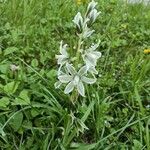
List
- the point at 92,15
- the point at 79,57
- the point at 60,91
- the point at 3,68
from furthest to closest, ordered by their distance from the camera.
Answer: the point at 3,68 → the point at 60,91 → the point at 79,57 → the point at 92,15

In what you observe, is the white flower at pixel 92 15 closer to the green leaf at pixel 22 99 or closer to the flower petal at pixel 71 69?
the flower petal at pixel 71 69

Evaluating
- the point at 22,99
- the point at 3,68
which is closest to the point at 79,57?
the point at 22,99

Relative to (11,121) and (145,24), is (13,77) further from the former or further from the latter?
(145,24)

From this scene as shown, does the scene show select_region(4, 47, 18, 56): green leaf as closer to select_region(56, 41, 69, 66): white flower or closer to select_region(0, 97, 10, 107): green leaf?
select_region(0, 97, 10, 107): green leaf

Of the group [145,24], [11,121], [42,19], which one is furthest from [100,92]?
[145,24]

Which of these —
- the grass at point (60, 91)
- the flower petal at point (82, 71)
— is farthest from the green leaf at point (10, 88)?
the flower petal at point (82, 71)

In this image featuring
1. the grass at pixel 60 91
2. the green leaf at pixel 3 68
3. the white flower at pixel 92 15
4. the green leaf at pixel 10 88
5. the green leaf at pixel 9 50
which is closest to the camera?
the white flower at pixel 92 15

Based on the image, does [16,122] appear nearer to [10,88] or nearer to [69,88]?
[10,88]

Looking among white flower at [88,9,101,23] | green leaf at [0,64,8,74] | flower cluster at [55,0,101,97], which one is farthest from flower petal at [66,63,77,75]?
green leaf at [0,64,8,74]

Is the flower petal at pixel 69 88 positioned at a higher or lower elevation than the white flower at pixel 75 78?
lower
